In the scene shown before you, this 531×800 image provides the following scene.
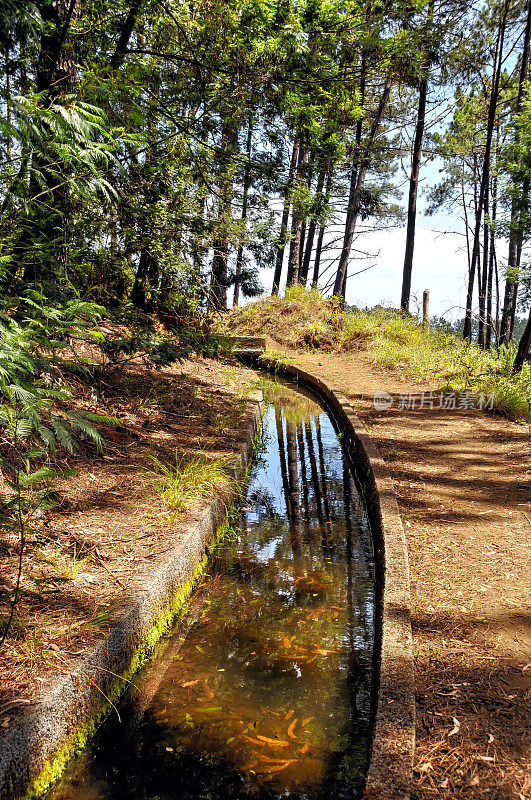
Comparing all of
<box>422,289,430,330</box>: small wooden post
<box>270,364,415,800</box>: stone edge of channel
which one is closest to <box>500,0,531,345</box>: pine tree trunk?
<box>422,289,430,330</box>: small wooden post

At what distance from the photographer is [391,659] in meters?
2.22

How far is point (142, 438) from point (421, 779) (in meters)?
3.49

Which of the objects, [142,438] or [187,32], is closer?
[142,438]

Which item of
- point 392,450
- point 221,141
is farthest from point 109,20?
point 392,450

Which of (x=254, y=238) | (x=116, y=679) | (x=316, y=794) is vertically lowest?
(x=316, y=794)

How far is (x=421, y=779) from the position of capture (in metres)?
1.68

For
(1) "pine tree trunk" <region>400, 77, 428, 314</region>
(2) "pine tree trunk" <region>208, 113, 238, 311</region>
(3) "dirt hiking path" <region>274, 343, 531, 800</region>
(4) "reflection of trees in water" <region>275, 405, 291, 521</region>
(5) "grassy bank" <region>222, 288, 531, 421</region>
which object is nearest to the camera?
(3) "dirt hiking path" <region>274, 343, 531, 800</region>

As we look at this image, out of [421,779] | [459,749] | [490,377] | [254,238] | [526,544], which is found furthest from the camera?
[490,377]

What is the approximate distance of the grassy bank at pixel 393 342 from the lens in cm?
784

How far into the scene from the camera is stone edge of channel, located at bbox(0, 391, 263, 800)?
1595 mm

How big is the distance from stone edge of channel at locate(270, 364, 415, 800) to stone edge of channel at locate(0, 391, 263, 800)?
1.04 metres

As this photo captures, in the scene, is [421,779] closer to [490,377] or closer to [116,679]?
[116,679]

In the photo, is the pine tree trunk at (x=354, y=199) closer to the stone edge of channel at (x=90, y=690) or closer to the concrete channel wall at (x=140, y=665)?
the concrete channel wall at (x=140, y=665)

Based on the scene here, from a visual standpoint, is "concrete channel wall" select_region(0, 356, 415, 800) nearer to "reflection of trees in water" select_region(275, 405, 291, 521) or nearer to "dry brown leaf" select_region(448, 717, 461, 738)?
"dry brown leaf" select_region(448, 717, 461, 738)
